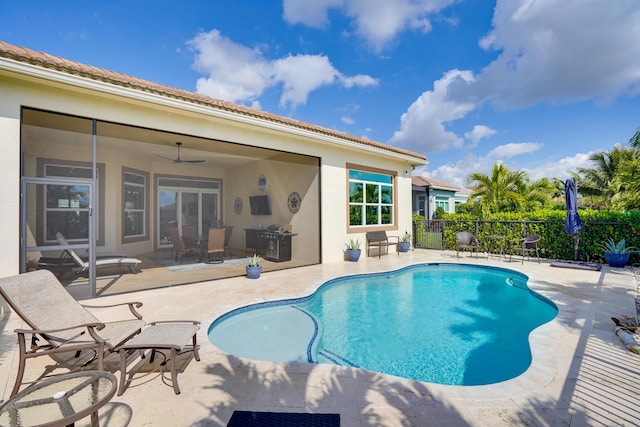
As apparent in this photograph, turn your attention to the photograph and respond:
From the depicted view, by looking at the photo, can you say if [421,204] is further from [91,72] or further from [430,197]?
[91,72]

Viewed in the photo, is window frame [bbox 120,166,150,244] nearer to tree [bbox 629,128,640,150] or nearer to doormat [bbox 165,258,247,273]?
doormat [bbox 165,258,247,273]

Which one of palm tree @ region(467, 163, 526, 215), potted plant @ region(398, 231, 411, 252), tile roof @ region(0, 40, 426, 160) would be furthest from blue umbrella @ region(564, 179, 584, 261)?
tile roof @ region(0, 40, 426, 160)

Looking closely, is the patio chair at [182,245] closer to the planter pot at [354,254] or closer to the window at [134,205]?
the window at [134,205]

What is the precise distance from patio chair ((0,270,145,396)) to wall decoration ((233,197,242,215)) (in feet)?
33.9

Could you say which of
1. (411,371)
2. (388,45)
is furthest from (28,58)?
(388,45)

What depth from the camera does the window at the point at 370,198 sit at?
420 inches

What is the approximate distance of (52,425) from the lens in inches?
59.4

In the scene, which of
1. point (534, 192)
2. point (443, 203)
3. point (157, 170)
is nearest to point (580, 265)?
point (534, 192)

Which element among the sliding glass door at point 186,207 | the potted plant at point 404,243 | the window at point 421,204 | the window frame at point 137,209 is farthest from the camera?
the window at point 421,204

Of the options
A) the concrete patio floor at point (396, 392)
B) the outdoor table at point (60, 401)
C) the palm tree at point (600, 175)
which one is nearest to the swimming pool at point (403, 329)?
the concrete patio floor at point (396, 392)

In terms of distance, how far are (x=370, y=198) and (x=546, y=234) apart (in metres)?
6.32

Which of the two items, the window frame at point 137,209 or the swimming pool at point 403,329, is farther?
the window frame at point 137,209

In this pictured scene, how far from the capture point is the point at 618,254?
8422 millimetres

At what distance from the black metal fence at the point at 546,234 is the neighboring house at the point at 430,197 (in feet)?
23.8
